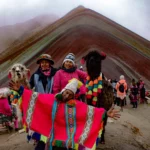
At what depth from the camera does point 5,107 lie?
817cm

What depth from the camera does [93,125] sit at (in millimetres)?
4441

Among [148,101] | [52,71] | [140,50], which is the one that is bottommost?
[148,101]

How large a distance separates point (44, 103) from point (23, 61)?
20168mm

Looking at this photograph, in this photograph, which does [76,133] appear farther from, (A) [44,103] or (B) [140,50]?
(B) [140,50]

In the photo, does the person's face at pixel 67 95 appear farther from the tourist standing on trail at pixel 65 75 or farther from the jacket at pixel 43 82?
the jacket at pixel 43 82

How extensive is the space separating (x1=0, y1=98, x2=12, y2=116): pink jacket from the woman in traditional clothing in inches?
148

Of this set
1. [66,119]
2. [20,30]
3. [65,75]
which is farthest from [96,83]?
[20,30]

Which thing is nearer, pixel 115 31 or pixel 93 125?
pixel 93 125

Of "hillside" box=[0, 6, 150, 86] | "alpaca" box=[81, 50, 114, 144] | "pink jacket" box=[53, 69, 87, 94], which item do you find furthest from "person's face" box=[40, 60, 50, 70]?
"hillside" box=[0, 6, 150, 86]

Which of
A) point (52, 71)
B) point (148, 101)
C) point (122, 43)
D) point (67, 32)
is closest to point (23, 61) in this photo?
point (67, 32)

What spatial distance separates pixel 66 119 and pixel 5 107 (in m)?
4.10

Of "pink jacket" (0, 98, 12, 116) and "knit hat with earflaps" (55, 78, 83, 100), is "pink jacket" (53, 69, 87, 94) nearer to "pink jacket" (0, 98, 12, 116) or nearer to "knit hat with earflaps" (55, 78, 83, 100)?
"knit hat with earflaps" (55, 78, 83, 100)

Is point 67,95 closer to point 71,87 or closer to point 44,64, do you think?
point 71,87

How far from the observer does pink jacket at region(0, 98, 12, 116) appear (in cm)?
813
